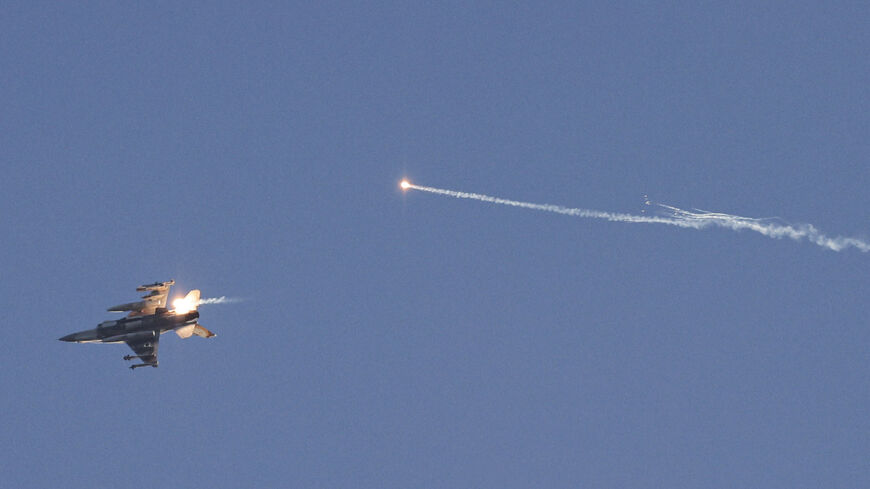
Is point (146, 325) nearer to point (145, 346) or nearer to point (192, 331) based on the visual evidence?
point (145, 346)

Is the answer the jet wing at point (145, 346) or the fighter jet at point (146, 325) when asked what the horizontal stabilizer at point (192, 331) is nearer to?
the fighter jet at point (146, 325)

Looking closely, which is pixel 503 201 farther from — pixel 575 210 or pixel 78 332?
pixel 78 332

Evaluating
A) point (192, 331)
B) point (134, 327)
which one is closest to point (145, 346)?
point (134, 327)

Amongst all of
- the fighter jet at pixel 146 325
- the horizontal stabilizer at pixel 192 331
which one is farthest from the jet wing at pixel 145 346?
the horizontal stabilizer at pixel 192 331

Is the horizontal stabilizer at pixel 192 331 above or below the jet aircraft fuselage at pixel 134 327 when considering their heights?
above

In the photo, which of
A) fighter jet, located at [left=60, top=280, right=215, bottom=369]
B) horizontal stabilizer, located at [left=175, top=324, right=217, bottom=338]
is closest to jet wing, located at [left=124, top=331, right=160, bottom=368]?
fighter jet, located at [left=60, top=280, right=215, bottom=369]

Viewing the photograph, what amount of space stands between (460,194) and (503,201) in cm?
684

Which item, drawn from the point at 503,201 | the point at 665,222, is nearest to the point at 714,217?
the point at 665,222

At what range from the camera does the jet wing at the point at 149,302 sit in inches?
4245

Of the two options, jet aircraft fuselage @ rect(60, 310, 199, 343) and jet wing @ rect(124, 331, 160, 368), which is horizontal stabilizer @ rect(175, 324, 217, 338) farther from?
jet wing @ rect(124, 331, 160, 368)

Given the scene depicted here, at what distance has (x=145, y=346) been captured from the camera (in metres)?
108

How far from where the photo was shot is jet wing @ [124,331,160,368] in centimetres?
10744

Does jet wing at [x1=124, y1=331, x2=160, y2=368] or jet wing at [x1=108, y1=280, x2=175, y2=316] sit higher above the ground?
jet wing at [x1=108, y1=280, x2=175, y2=316]

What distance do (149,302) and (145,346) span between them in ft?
17.9
